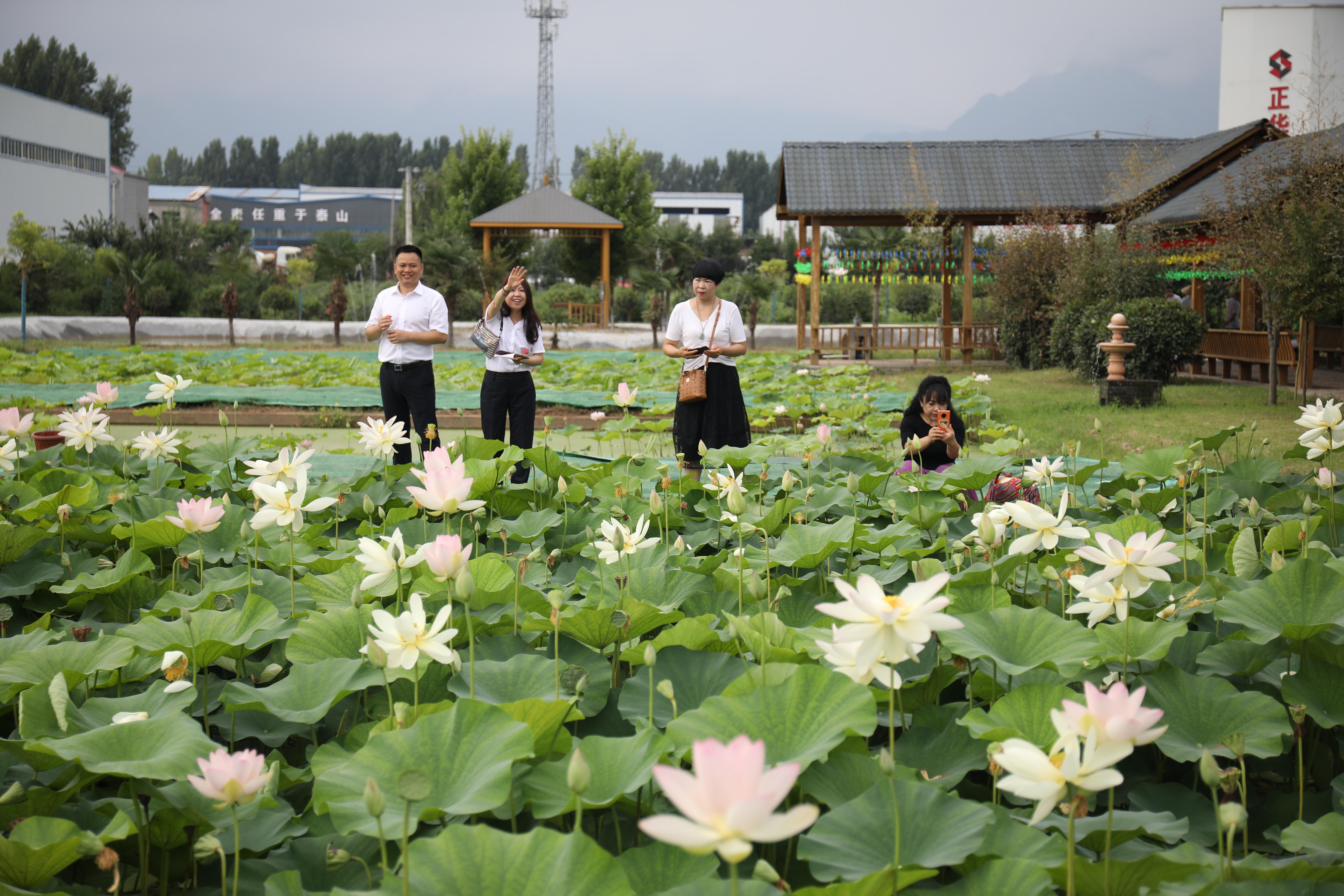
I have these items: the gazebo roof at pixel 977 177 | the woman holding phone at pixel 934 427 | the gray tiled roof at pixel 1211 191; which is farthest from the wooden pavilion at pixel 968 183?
the woman holding phone at pixel 934 427

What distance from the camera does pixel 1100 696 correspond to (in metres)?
0.96

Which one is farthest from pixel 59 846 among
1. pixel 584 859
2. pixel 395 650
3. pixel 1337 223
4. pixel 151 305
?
pixel 151 305

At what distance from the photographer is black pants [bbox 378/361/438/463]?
4.59 m

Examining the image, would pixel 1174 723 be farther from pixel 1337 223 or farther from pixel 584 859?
pixel 1337 223

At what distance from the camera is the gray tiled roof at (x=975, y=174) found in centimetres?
1495

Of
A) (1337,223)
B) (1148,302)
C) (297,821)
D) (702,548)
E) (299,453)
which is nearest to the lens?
(297,821)

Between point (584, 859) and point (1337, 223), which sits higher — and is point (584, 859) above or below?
below

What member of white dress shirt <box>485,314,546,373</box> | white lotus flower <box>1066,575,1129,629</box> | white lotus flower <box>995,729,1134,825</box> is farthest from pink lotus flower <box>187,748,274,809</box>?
white dress shirt <box>485,314,546,373</box>

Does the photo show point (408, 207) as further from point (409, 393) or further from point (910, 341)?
point (409, 393)

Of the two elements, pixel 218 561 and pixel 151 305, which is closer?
pixel 218 561

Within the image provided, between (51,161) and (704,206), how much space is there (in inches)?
1941

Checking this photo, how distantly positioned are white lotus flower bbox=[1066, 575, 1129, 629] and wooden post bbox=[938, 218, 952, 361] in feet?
46.9

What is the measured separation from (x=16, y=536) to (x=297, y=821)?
146 cm

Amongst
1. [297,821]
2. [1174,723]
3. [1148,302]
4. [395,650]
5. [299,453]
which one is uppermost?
[1148,302]
